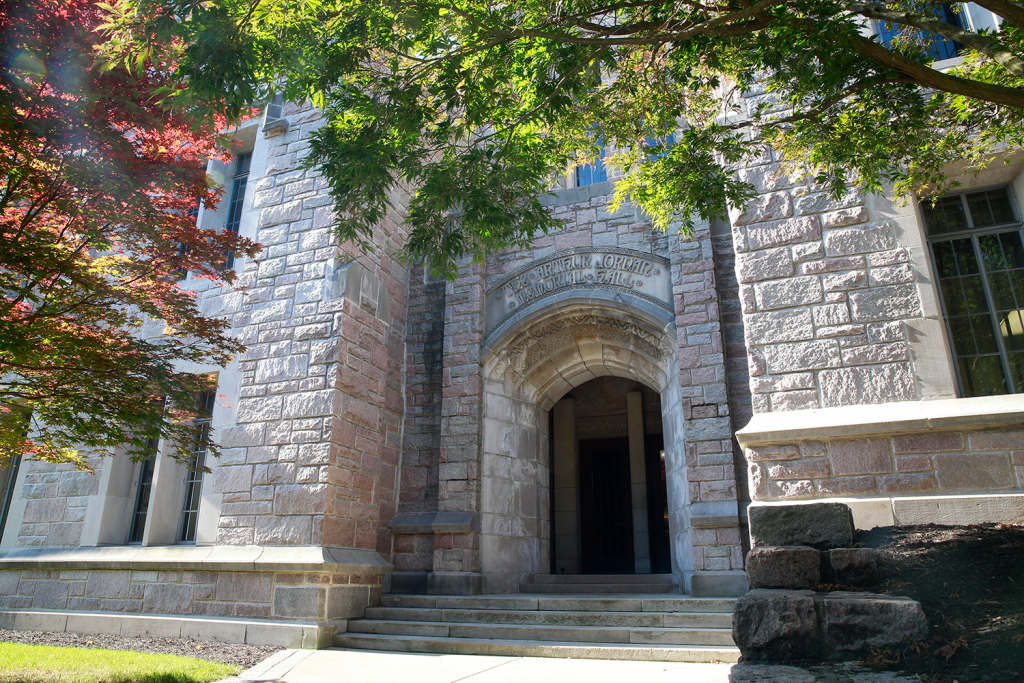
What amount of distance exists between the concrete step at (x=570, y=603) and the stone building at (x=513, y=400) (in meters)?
0.39

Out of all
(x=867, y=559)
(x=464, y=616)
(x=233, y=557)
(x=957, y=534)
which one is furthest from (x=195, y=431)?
(x=957, y=534)

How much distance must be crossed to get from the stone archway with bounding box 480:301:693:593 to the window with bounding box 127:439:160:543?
14.9 feet

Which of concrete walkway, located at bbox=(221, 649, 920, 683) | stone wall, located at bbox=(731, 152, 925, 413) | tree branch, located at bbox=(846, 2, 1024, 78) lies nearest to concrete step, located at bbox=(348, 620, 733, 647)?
concrete walkway, located at bbox=(221, 649, 920, 683)

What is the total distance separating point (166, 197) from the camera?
601 centimetres

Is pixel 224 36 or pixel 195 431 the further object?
pixel 195 431

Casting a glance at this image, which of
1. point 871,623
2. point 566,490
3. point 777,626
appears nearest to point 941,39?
point 871,623

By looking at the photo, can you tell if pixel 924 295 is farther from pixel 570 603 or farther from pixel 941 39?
pixel 570 603

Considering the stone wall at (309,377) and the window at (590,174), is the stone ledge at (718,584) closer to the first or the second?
the stone wall at (309,377)

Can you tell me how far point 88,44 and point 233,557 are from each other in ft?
16.0

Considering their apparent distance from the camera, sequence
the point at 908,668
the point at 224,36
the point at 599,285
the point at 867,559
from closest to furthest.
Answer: the point at 908,668 → the point at 867,559 → the point at 224,36 → the point at 599,285

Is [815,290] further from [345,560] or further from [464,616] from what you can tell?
[345,560]

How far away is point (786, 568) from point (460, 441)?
4.77m

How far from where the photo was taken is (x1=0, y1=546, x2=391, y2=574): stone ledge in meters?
6.41

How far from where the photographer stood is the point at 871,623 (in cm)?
298
